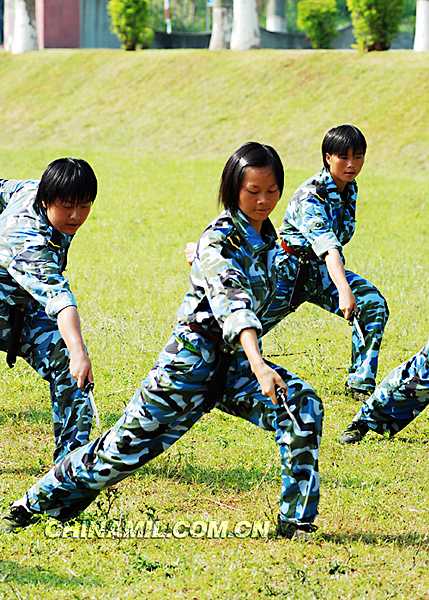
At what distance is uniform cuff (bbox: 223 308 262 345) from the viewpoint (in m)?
4.73

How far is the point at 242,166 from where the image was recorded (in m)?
4.99

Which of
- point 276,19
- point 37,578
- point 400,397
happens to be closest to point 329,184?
point 400,397

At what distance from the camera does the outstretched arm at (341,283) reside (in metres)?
6.76

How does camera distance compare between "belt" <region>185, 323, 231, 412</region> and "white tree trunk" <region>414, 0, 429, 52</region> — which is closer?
"belt" <region>185, 323, 231, 412</region>

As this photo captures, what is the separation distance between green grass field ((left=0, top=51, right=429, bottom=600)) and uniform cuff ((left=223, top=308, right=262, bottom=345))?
999 millimetres

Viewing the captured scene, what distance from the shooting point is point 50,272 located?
17.6 ft

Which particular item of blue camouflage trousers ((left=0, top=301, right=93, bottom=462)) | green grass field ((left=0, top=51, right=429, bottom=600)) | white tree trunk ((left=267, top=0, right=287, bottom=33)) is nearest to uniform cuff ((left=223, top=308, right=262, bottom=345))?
green grass field ((left=0, top=51, right=429, bottom=600))

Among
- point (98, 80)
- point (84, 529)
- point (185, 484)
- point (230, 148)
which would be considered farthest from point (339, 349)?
point (98, 80)

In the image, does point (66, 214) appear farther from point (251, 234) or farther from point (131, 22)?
point (131, 22)

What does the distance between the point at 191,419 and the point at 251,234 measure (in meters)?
0.84

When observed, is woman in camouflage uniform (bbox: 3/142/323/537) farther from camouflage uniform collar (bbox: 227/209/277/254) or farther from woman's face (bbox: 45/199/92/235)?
woman's face (bbox: 45/199/92/235)

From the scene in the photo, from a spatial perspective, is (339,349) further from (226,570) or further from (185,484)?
(226,570)

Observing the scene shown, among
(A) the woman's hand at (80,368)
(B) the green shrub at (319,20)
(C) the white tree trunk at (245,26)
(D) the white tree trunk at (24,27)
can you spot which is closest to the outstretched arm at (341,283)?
(A) the woman's hand at (80,368)

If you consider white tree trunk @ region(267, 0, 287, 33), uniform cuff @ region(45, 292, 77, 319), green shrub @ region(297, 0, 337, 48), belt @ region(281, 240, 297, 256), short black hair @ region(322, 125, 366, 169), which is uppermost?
white tree trunk @ region(267, 0, 287, 33)
